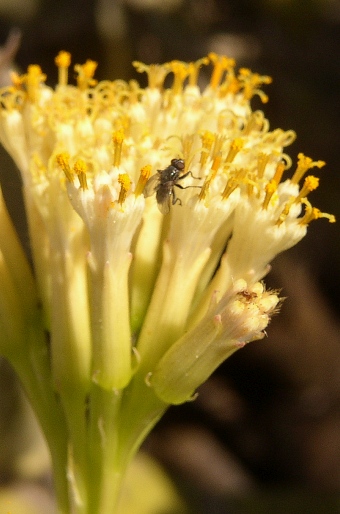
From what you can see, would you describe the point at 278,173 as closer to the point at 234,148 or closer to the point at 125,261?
the point at 234,148

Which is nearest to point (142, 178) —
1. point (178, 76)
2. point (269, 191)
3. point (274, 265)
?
point (269, 191)

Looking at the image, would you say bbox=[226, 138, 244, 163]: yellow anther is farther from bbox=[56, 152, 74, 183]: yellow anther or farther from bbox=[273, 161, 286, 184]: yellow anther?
bbox=[56, 152, 74, 183]: yellow anther

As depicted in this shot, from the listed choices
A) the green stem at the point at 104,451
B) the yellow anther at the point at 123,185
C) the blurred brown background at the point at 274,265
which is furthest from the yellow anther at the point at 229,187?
the blurred brown background at the point at 274,265

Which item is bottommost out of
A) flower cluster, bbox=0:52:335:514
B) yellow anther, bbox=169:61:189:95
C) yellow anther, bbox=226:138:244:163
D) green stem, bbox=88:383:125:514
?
green stem, bbox=88:383:125:514

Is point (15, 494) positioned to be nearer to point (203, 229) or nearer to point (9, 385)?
point (9, 385)

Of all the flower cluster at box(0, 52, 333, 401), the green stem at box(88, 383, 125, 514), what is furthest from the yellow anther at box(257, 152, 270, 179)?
the green stem at box(88, 383, 125, 514)

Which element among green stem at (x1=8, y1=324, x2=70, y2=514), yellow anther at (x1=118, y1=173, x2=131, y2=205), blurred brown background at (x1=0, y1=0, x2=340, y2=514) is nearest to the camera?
yellow anther at (x1=118, y1=173, x2=131, y2=205)

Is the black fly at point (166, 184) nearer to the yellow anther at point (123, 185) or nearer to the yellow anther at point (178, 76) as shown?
the yellow anther at point (123, 185)
